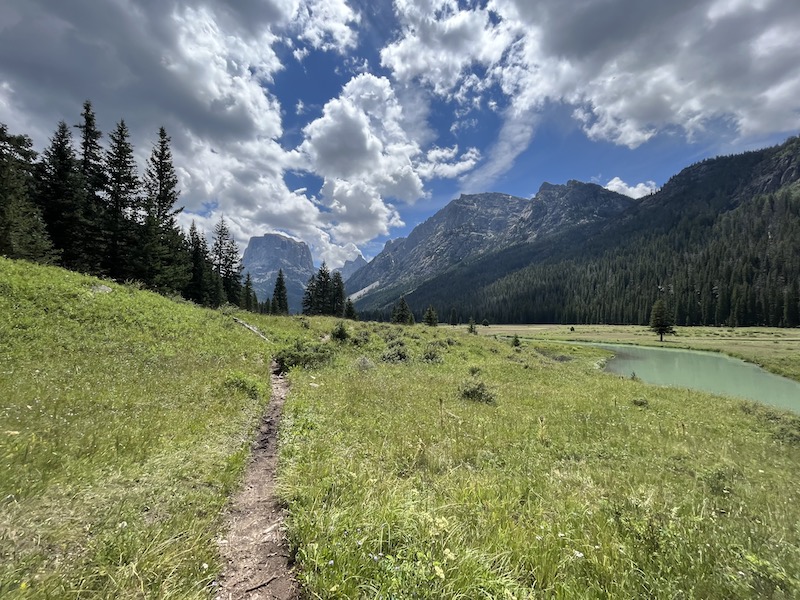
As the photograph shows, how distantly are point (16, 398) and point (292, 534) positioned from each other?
851cm

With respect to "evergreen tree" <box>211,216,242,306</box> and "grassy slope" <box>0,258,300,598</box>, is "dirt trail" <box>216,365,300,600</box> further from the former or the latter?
"evergreen tree" <box>211,216,242,306</box>

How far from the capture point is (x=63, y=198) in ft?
107

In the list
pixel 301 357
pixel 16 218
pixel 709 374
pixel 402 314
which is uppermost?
pixel 16 218

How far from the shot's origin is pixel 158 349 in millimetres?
16094

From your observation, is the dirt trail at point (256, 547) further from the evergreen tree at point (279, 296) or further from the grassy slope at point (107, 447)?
the evergreen tree at point (279, 296)

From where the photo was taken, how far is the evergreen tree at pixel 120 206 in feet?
112

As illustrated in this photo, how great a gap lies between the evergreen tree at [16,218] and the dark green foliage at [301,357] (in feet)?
73.1

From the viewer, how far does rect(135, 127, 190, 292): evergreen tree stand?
3516 cm

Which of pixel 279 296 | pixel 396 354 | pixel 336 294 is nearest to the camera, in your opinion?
pixel 396 354

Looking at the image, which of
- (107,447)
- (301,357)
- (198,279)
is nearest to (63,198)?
(198,279)

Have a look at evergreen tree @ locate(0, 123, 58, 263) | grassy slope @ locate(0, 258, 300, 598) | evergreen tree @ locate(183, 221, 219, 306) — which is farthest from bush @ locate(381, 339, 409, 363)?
evergreen tree @ locate(183, 221, 219, 306)

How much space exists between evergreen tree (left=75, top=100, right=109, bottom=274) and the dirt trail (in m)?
38.0

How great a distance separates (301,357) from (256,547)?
15647mm

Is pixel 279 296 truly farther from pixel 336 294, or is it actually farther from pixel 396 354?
pixel 396 354
